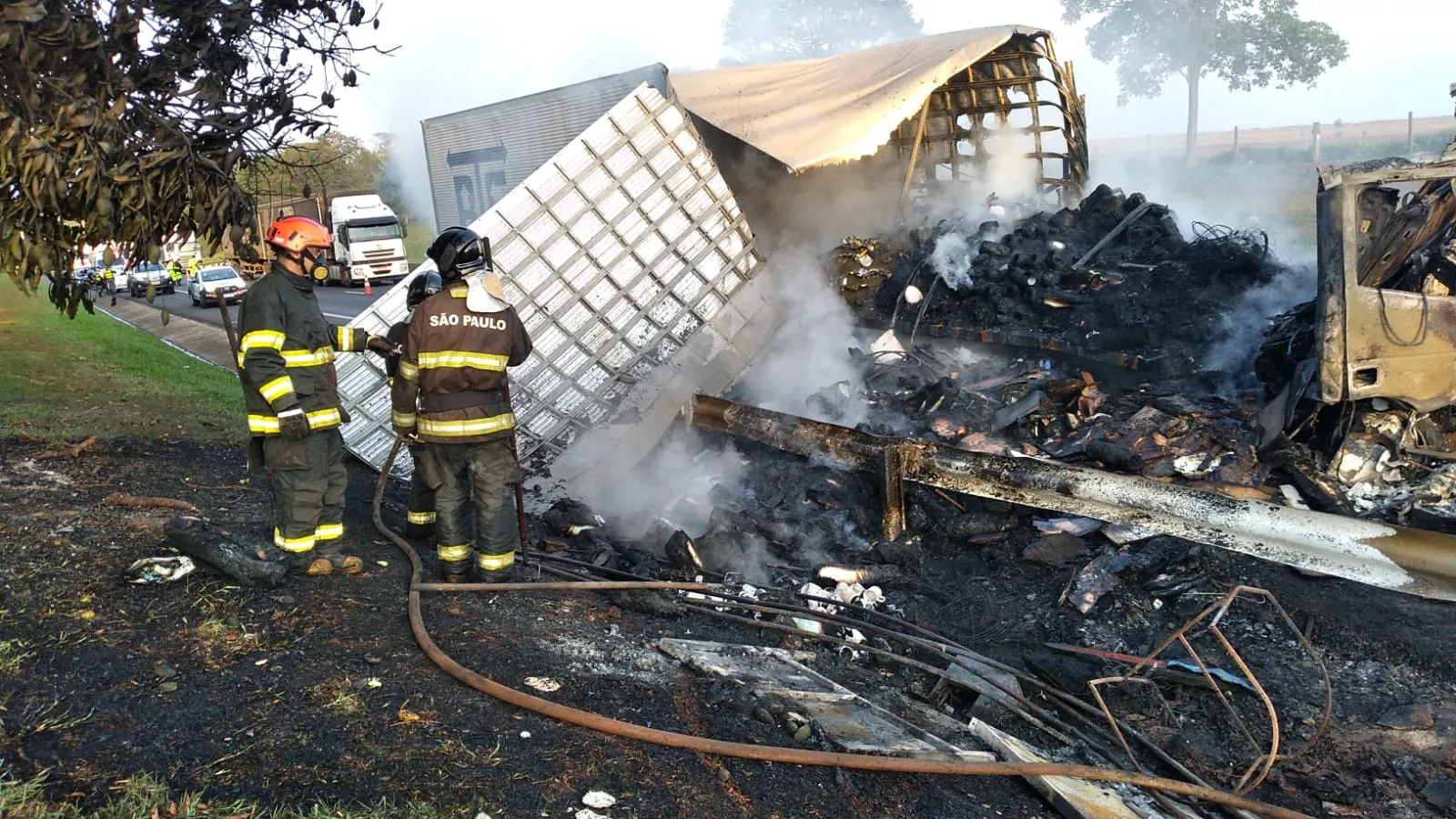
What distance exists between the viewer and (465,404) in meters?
4.44

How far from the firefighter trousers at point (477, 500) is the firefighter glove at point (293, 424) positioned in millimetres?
567

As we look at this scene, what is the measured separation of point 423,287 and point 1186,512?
429 cm

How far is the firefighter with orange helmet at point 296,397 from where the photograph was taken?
4.24 meters

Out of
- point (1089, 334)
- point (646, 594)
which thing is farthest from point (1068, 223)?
point (646, 594)

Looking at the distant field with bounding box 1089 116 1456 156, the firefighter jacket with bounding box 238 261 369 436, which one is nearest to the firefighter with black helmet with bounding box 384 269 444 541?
the firefighter jacket with bounding box 238 261 369 436

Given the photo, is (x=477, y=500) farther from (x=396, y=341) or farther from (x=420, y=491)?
(x=396, y=341)

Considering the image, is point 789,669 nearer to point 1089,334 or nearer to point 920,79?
point 1089,334

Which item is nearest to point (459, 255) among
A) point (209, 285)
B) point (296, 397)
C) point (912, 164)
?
point (296, 397)

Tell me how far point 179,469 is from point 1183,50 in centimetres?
2938

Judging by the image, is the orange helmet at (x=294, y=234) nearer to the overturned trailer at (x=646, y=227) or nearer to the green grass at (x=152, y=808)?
the overturned trailer at (x=646, y=227)

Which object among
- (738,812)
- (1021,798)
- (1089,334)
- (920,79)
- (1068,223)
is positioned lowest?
(1021,798)

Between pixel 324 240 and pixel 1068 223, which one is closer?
pixel 324 240

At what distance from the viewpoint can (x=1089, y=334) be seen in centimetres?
700

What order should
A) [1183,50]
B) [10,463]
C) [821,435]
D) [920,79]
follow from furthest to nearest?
[1183,50] → [920,79] → [821,435] → [10,463]
